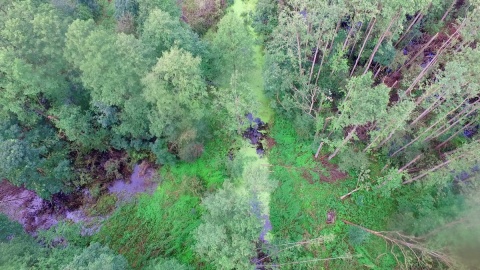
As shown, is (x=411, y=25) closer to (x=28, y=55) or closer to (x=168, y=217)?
(x=168, y=217)

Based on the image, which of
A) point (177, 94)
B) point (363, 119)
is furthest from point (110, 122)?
point (363, 119)

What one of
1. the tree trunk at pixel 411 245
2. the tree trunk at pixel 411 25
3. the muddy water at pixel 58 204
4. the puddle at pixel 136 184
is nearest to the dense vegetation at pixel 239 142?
the tree trunk at pixel 411 245

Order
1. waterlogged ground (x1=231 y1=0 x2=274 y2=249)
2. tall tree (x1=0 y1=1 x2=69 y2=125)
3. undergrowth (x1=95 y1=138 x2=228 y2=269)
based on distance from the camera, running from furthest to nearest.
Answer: waterlogged ground (x1=231 y1=0 x2=274 y2=249) → undergrowth (x1=95 y1=138 x2=228 y2=269) → tall tree (x1=0 y1=1 x2=69 y2=125)

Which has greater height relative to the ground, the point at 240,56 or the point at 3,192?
the point at 240,56

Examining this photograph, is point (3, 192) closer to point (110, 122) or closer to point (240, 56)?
point (110, 122)

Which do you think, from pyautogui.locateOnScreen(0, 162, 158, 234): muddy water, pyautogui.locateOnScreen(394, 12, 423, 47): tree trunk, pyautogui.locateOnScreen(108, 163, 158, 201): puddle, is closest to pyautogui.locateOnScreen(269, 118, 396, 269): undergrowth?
pyautogui.locateOnScreen(108, 163, 158, 201): puddle

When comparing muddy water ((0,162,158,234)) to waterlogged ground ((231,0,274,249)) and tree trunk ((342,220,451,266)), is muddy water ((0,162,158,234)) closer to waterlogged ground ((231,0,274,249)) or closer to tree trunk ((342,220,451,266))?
waterlogged ground ((231,0,274,249))
